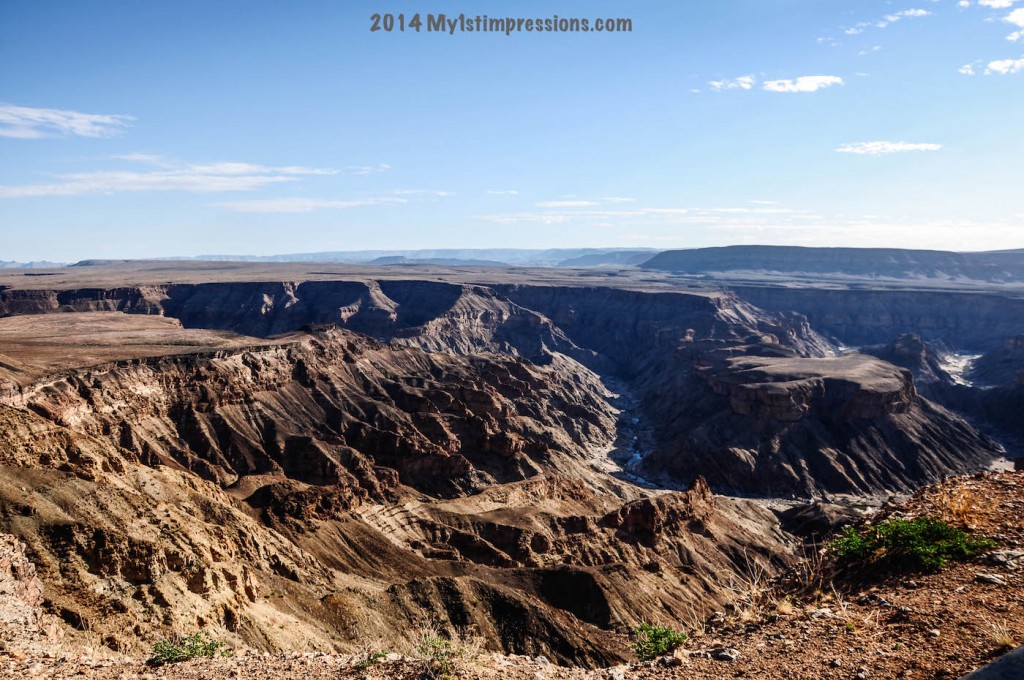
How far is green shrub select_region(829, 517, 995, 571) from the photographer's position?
12383mm

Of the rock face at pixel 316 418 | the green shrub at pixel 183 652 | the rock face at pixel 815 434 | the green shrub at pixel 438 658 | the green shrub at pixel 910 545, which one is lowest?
the rock face at pixel 815 434

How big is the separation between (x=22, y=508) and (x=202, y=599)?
26.9 ft

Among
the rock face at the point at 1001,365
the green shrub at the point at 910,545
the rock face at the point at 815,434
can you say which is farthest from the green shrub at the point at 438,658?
the rock face at the point at 1001,365

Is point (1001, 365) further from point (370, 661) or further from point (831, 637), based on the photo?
point (370, 661)

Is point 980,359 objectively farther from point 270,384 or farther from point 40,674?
point 40,674

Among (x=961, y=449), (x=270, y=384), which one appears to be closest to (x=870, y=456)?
(x=961, y=449)

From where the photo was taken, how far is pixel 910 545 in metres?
13.0

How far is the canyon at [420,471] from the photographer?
29616 mm

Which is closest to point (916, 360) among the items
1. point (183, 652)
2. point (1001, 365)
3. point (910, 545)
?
point (1001, 365)

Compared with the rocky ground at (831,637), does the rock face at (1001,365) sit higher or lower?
lower

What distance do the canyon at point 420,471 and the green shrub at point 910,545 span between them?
1597 cm

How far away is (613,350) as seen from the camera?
621 feet

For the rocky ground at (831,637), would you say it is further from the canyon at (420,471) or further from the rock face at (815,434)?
the rock face at (815,434)

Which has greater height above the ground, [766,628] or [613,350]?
[766,628]
